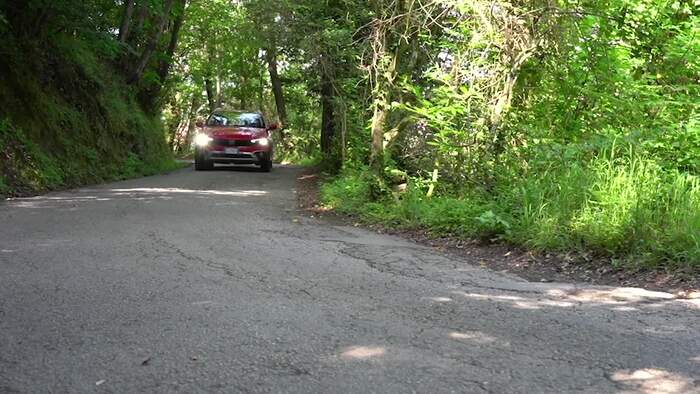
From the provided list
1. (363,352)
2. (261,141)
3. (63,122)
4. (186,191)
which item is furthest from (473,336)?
(261,141)

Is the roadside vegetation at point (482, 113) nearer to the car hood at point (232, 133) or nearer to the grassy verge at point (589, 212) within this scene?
the grassy verge at point (589, 212)

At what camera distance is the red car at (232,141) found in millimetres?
20875

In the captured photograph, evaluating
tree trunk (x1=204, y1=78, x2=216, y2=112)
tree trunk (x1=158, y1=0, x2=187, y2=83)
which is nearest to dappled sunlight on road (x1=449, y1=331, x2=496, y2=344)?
tree trunk (x1=158, y1=0, x2=187, y2=83)

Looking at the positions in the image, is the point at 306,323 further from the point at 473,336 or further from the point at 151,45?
the point at 151,45

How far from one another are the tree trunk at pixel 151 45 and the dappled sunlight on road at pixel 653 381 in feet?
67.0

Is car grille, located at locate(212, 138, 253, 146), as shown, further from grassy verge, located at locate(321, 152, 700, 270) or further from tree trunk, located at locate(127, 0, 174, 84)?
grassy verge, located at locate(321, 152, 700, 270)

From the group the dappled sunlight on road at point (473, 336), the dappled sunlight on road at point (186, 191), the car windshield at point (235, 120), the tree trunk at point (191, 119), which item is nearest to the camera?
the dappled sunlight on road at point (473, 336)

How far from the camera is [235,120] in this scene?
Result: 21484mm

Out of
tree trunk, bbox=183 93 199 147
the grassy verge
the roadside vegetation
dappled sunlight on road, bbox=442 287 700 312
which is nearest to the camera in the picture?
dappled sunlight on road, bbox=442 287 700 312

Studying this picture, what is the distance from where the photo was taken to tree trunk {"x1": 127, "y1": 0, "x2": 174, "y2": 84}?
2162cm

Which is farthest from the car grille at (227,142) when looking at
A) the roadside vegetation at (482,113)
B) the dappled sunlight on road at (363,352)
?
the dappled sunlight on road at (363,352)

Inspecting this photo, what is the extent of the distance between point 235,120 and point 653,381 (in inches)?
753

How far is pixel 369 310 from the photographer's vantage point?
4789 mm

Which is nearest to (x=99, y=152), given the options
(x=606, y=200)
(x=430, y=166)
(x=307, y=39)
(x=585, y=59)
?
(x=307, y=39)
